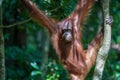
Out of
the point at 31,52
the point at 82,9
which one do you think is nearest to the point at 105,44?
the point at 82,9

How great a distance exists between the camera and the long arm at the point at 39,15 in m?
4.52

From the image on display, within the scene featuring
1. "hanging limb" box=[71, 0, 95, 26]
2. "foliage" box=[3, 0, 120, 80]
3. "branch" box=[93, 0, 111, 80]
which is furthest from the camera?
"foliage" box=[3, 0, 120, 80]

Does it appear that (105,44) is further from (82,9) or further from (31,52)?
(31,52)

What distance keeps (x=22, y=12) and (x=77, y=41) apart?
1784 mm

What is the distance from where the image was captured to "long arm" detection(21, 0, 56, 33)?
452 centimetres

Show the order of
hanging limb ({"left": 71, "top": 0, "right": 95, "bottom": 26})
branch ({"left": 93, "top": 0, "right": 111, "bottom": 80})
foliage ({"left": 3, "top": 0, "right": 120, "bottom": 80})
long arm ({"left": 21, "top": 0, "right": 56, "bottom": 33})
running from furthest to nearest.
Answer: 1. foliage ({"left": 3, "top": 0, "right": 120, "bottom": 80})
2. hanging limb ({"left": 71, "top": 0, "right": 95, "bottom": 26})
3. long arm ({"left": 21, "top": 0, "right": 56, "bottom": 33})
4. branch ({"left": 93, "top": 0, "right": 111, "bottom": 80})

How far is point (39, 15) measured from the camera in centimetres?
460

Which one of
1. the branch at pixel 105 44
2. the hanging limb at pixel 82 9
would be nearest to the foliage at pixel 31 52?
the hanging limb at pixel 82 9

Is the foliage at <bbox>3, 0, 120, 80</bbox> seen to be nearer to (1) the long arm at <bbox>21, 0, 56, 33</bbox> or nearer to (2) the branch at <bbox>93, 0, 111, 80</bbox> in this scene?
(1) the long arm at <bbox>21, 0, 56, 33</bbox>

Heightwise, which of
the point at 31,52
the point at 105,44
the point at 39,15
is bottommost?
the point at 31,52

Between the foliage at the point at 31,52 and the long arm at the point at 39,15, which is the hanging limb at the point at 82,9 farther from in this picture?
the long arm at the point at 39,15

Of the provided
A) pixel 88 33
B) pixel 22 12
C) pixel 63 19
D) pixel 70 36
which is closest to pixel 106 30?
pixel 70 36

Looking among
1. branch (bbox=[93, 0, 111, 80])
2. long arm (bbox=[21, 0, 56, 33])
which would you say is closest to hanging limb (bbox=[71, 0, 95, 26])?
long arm (bbox=[21, 0, 56, 33])

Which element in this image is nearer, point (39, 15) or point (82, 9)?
point (39, 15)
